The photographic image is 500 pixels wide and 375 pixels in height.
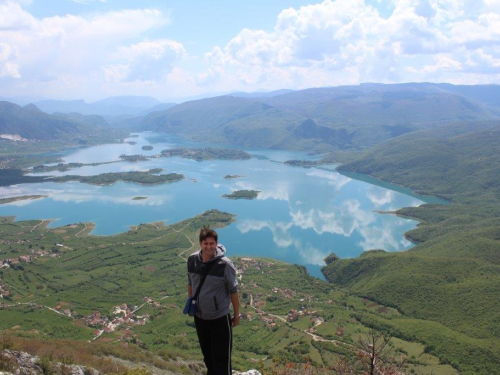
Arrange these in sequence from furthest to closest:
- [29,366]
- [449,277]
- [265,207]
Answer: [265,207]
[449,277]
[29,366]

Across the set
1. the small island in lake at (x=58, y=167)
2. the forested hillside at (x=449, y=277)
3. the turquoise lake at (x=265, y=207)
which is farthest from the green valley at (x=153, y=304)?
the small island in lake at (x=58, y=167)

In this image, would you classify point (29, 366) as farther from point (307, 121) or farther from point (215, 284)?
point (307, 121)

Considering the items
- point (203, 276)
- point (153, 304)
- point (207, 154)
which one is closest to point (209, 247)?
point (203, 276)

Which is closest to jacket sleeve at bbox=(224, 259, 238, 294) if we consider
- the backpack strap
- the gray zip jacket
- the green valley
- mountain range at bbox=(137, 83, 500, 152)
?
the gray zip jacket

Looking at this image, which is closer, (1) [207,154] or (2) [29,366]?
(2) [29,366]

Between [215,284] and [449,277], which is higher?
[215,284]

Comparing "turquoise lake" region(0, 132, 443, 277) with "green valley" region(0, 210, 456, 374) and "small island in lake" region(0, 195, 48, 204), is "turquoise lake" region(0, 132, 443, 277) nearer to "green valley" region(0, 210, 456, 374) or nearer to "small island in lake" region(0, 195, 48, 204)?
"small island in lake" region(0, 195, 48, 204)

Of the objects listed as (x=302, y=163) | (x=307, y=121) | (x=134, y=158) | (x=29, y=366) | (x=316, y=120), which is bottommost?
(x=302, y=163)
